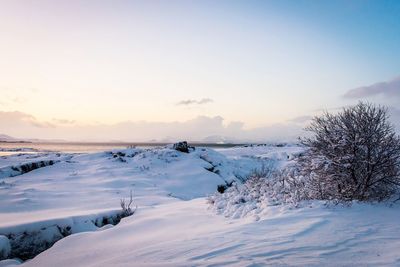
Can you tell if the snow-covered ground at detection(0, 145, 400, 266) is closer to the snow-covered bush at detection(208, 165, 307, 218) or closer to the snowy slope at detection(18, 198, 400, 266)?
the snowy slope at detection(18, 198, 400, 266)

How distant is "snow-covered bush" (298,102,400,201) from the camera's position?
8305 mm

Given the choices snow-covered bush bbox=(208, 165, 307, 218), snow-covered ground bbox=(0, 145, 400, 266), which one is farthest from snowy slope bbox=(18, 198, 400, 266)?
snow-covered bush bbox=(208, 165, 307, 218)

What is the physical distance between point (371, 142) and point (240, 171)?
672 inches

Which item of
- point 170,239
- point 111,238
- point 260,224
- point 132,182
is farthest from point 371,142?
point 132,182

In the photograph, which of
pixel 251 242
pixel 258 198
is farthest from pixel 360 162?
pixel 251 242

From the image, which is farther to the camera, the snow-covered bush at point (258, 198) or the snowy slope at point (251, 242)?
the snow-covered bush at point (258, 198)

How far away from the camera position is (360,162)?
27.6ft

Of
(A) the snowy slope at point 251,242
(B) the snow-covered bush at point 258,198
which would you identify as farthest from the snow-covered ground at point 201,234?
(B) the snow-covered bush at point 258,198

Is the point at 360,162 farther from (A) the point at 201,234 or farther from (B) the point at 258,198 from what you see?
(A) the point at 201,234

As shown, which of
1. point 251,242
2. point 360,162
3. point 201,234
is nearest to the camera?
point 251,242

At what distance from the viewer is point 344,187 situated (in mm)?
8445

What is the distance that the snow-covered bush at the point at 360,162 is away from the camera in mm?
8305

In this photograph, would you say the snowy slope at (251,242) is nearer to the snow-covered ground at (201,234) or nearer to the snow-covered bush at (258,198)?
the snow-covered ground at (201,234)

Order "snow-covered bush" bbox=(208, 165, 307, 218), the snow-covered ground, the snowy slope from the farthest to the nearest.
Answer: "snow-covered bush" bbox=(208, 165, 307, 218) → the snow-covered ground → the snowy slope
